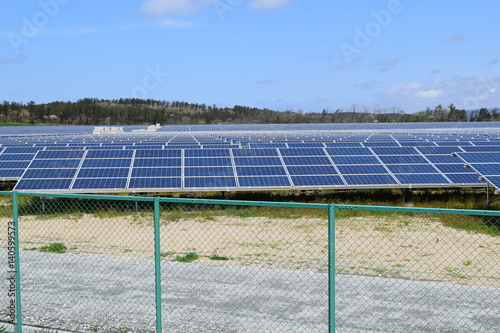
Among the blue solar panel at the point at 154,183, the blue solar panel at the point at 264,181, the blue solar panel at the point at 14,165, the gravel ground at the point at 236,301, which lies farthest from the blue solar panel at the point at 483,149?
the blue solar panel at the point at 14,165

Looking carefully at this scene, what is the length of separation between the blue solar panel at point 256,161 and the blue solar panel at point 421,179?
493cm

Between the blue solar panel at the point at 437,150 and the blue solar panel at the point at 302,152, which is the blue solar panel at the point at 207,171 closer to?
the blue solar panel at the point at 302,152

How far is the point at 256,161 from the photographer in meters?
22.9

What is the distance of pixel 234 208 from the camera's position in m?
20.4

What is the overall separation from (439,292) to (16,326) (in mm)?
7381

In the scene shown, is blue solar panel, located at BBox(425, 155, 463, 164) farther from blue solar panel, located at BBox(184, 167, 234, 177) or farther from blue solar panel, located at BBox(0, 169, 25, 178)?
blue solar panel, located at BBox(0, 169, 25, 178)

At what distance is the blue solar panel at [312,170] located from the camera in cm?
2156

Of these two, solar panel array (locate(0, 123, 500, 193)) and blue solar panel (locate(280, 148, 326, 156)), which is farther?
blue solar panel (locate(280, 148, 326, 156))

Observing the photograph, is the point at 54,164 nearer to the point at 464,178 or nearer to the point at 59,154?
the point at 59,154

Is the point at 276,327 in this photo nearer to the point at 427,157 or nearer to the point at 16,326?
the point at 16,326

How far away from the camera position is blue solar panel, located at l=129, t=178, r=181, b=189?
66.2 feet

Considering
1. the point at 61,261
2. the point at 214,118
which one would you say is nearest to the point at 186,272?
the point at 61,261

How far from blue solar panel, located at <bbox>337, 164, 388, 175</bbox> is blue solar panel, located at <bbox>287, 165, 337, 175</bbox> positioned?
1.38 feet

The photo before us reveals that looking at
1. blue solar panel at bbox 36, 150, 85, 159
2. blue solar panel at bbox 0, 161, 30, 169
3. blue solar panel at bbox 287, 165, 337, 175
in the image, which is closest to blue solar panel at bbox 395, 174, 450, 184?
blue solar panel at bbox 287, 165, 337, 175
